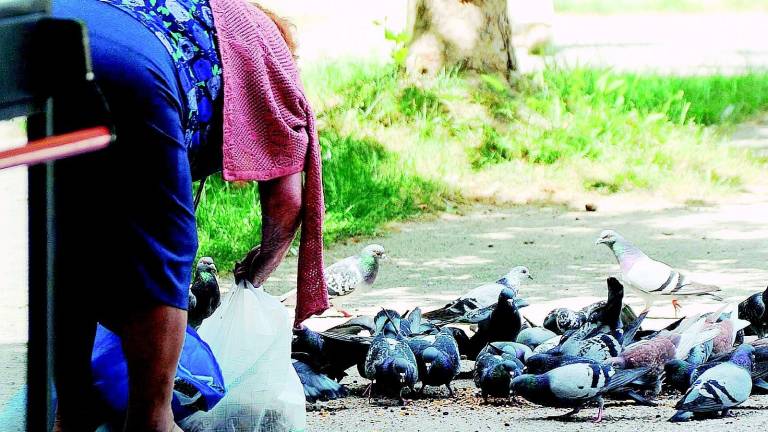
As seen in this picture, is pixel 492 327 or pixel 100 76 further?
pixel 492 327

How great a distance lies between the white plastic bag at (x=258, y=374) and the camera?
3922 mm

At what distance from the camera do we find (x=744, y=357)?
4.59 m

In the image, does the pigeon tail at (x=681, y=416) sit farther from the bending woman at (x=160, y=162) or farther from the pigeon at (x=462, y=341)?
the bending woman at (x=160, y=162)

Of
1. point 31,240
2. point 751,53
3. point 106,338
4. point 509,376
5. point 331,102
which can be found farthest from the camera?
point 751,53

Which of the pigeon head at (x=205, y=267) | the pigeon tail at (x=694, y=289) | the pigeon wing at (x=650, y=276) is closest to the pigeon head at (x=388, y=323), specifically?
the pigeon head at (x=205, y=267)

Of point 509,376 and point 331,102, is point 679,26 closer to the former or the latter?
point 331,102

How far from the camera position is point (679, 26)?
17.0 m

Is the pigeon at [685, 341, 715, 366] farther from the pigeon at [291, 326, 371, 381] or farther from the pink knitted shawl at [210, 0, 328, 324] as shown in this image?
the pink knitted shawl at [210, 0, 328, 324]

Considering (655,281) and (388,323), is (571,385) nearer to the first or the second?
(388,323)

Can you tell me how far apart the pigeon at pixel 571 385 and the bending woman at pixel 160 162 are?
1.20m

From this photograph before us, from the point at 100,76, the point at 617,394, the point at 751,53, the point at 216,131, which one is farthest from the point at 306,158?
the point at 751,53

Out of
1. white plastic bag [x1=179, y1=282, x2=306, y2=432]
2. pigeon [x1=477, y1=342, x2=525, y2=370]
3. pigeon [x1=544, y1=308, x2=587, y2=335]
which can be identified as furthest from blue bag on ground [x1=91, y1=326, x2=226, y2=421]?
pigeon [x1=544, y1=308, x2=587, y2=335]

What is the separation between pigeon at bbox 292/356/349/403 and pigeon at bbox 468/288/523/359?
0.75 meters

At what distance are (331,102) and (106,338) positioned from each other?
18.3 feet
